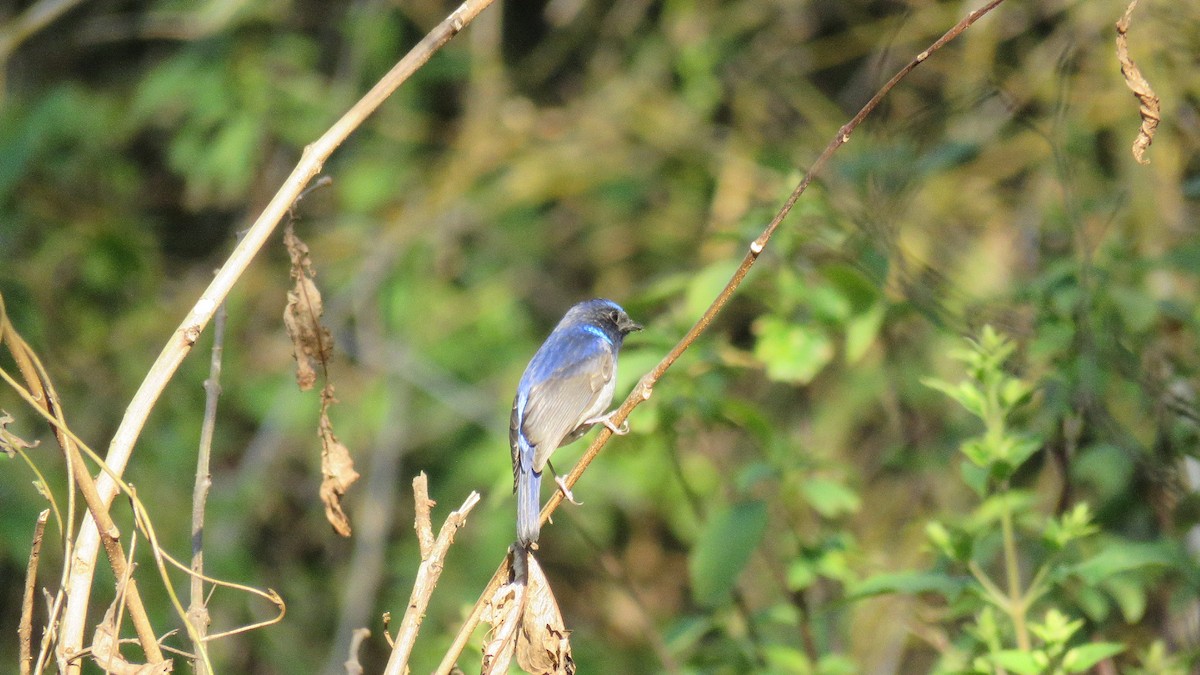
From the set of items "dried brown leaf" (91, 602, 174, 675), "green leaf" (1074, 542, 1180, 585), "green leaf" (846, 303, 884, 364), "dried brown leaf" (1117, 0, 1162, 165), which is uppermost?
"dried brown leaf" (1117, 0, 1162, 165)

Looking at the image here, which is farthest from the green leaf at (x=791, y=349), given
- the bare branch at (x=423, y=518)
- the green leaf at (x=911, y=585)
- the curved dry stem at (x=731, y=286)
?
the bare branch at (x=423, y=518)

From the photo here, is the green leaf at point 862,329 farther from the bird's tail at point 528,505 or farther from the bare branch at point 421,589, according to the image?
the bare branch at point 421,589

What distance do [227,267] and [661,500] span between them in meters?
4.92

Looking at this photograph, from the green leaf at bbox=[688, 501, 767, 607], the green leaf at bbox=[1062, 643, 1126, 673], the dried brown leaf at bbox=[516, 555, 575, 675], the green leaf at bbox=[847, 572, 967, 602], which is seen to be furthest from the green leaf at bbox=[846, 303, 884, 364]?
the dried brown leaf at bbox=[516, 555, 575, 675]

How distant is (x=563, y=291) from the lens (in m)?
7.79

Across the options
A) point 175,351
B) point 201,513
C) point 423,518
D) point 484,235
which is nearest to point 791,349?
point 423,518

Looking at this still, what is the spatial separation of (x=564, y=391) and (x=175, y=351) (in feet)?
6.74

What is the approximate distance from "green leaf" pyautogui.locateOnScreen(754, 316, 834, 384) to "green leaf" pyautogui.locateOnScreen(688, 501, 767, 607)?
429mm

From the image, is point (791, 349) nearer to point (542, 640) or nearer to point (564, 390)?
point (564, 390)

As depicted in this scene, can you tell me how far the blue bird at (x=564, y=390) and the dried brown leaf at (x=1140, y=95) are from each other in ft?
5.14

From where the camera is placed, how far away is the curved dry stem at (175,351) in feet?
5.76

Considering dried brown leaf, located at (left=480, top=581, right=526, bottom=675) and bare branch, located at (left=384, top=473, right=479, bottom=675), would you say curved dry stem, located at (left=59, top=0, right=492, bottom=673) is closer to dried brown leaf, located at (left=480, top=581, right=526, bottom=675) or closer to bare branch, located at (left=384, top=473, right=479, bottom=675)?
bare branch, located at (left=384, top=473, right=479, bottom=675)

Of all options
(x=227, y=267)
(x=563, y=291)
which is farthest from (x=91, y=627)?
(x=227, y=267)

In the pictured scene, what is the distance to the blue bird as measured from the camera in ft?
11.4
